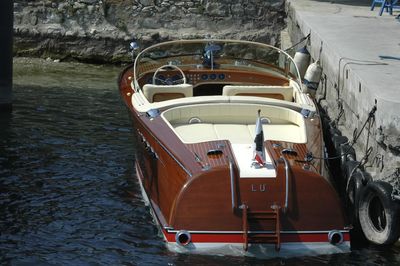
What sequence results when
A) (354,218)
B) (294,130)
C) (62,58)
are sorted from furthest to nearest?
(62,58) → (294,130) → (354,218)

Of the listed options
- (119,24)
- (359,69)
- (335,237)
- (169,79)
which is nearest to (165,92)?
(169,79)

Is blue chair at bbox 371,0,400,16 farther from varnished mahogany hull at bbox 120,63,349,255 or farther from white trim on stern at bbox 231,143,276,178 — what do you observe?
varnished mahogany hull at bbox 120,63,349,255

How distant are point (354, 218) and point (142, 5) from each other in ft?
33.1

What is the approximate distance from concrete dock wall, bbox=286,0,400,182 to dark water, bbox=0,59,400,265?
1.20m

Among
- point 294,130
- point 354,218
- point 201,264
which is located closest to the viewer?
point 201,264

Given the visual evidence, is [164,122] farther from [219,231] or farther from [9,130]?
[9,130]

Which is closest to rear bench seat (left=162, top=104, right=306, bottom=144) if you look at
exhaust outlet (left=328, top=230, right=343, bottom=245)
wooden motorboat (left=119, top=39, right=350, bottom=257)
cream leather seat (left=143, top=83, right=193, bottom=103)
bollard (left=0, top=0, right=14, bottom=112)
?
wooden motorboat (left=119, top=39, right=350, bottom=257)

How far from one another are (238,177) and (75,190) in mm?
2882

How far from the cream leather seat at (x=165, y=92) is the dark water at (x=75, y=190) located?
41.3 inches

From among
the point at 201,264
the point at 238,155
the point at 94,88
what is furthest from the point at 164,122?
the point at 94,88

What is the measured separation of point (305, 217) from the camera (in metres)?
8.15

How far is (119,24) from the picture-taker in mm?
18188

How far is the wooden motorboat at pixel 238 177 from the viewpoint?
809cm

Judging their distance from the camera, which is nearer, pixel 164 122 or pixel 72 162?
pixel 164 122
